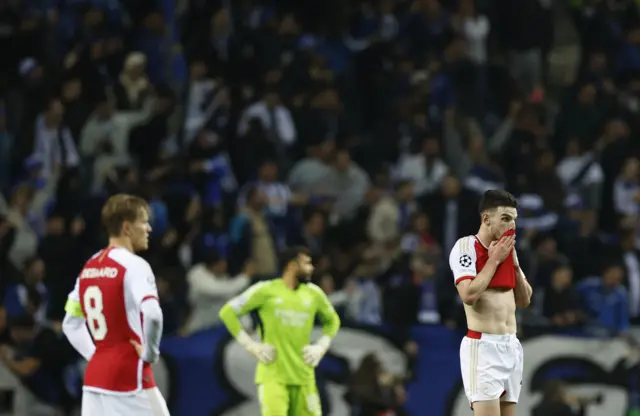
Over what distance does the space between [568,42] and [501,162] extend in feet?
11.5

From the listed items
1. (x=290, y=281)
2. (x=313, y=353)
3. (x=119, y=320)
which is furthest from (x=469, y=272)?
(x=290, y=281)

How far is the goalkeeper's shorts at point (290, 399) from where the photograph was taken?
12.7 metres

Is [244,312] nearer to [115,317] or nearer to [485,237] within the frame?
[485,237]

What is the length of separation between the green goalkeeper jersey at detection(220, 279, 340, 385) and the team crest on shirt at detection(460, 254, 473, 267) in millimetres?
3413

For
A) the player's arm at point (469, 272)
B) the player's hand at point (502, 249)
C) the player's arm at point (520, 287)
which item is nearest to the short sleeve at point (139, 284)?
the player's arm at point (469, 272)

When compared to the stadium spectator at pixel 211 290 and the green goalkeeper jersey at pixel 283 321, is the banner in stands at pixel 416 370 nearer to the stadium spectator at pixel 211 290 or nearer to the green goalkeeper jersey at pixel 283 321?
the stadium spectator at pixel 211 290

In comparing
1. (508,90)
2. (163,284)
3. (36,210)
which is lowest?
(163,284)

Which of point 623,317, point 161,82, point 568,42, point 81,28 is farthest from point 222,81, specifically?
point 623,317

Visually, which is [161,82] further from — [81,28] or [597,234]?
[597,234]

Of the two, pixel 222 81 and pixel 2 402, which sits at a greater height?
pixel 222 81

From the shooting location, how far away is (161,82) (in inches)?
802

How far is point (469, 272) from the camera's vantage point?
9.63 metres

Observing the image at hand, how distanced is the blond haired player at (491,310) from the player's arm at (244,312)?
313 cm

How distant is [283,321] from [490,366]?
135 inches
